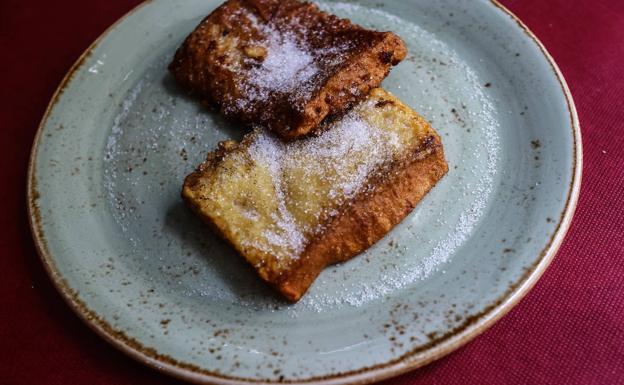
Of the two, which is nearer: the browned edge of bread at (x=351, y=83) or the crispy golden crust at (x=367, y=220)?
the crispy golden crust at (x=367, y=220)

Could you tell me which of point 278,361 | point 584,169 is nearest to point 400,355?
point 278,361

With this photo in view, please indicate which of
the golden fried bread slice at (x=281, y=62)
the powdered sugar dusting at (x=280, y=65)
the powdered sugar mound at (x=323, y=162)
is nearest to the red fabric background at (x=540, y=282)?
the powdered sugar mound at (x=323, y=162)

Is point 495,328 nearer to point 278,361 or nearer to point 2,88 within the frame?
point 278,361

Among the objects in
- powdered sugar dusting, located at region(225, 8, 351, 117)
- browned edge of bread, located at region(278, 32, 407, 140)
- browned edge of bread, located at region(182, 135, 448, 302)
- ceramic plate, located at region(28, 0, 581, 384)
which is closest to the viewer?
ceramic plate, located at region(28, 0, 581, 384)

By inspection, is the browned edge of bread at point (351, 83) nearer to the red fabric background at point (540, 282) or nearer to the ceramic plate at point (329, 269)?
the ceramic plate at point (329, 269)

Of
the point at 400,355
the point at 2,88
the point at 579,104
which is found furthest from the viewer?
the point at 2,88

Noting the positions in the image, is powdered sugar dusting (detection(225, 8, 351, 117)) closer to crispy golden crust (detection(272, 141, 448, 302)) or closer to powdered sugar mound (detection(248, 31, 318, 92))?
powdered sugar mound (detection(248, 31, 318, 92))

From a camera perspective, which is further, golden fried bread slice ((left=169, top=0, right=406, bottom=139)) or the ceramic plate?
golden fried bread slice ((left=169, top=0, right=406, bottom=139))

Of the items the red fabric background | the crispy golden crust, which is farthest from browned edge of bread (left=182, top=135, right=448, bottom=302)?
the red fabric background
